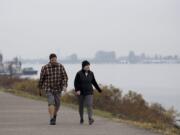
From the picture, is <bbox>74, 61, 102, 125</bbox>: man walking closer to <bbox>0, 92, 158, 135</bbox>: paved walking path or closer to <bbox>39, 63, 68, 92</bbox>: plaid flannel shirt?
<bbox>39, 63, 68, 92</bbox>: plaid flannel shirt

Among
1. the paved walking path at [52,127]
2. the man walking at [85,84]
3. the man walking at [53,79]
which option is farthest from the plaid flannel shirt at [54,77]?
the paved walking path at [52,127]

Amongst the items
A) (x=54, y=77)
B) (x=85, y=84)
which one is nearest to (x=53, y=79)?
(x=54, y=77)

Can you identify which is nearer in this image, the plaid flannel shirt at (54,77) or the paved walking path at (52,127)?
the paved walking path at (52,127)

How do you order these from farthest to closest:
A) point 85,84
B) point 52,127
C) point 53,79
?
1. point 85,84
2. point 53,79
3. point 52,127

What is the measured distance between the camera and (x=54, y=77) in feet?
56.1

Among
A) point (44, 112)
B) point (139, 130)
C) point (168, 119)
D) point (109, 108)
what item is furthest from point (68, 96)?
point (139, 130)

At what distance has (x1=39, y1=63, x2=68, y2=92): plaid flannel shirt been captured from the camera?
17094 mm

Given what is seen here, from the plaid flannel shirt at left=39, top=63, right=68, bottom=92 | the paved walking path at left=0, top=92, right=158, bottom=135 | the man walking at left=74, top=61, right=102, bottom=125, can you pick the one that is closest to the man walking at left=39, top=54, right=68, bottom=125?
the plaid flannel shirt at left=39, top=63, right=68, bottom=92

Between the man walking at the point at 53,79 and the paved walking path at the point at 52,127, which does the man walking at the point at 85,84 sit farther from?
the paved walking path at the point at 52,127

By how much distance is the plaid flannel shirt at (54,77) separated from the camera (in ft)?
56.1

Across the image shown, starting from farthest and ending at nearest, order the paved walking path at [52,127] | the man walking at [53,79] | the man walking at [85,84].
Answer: the man walking at [85,84]
the man walking at [53,79]
the paved walking path at [52,127]

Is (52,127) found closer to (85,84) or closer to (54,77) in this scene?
(54,77)

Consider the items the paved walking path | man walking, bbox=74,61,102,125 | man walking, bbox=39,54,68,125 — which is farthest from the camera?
man walking, bbox=74,61,102,125

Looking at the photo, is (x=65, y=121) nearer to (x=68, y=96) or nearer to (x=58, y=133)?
(x=58, y=133)
